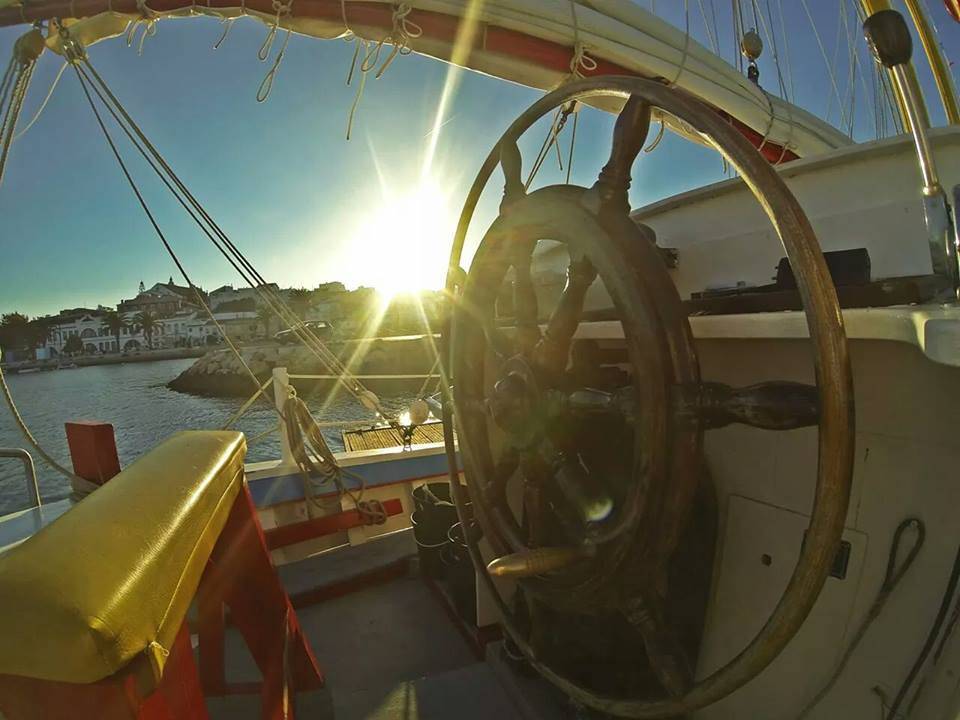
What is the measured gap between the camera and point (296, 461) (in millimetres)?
3266

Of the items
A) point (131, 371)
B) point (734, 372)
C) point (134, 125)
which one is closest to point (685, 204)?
point (734, 372)

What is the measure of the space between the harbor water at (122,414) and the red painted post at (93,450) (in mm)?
7823

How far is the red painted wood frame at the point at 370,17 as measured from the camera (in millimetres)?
Result: 2961

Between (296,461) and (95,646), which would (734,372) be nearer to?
(95,646)

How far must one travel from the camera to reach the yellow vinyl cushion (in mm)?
576

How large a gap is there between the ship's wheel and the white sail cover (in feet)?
8.54

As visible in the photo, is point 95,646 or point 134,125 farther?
point 134,125

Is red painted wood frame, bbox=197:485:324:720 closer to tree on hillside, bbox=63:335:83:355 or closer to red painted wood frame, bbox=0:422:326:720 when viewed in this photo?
red painted wood frame, bbox=0:422:326:720

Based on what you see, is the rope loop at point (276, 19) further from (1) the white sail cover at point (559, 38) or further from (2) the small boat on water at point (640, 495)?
(2) the small boat on water at point (640, 495)

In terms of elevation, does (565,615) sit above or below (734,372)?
below

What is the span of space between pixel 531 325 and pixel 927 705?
3.05 ft

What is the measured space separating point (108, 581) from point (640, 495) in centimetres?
72

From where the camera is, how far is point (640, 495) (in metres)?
0.81

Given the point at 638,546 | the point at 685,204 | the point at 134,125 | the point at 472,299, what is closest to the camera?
the point at 638,546
